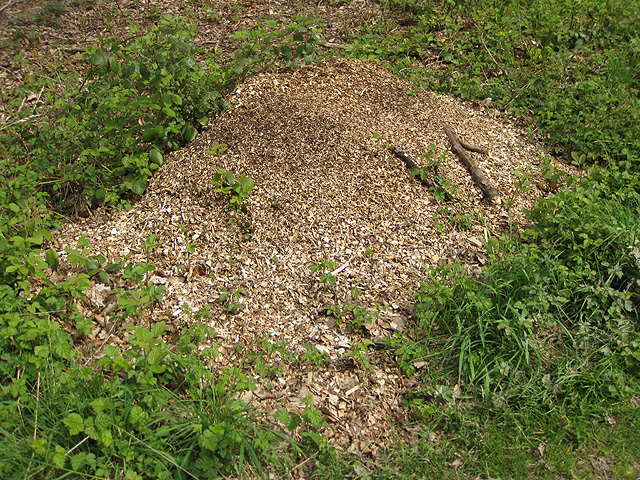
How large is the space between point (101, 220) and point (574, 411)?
338cm

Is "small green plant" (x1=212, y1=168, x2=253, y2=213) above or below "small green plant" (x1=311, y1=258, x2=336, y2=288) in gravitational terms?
above

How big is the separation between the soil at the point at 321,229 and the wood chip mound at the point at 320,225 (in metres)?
0.01

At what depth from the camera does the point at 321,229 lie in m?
3.51

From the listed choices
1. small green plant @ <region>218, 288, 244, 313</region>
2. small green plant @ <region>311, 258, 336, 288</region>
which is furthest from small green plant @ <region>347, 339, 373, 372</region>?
small green plant @ <region>218, 288, 244, 313</region>

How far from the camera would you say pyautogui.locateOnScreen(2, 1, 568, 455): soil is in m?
2.92

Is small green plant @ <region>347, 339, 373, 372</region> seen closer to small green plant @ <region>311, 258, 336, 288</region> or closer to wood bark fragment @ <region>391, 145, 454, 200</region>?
small green plant @ <region>311, 258, 336, 288</region>

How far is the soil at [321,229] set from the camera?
9.59ft

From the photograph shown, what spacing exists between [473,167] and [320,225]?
4.50ft

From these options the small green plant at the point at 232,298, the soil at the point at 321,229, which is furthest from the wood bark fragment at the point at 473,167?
the small green plant at the point at 232,298

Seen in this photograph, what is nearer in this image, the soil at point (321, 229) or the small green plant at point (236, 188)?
the soil at point (321, 229)

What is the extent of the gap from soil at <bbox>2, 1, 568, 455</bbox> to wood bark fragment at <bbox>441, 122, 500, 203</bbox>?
6 centimetres

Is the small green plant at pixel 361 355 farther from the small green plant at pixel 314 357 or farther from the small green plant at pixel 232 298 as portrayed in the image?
the small green plant at pixel 232 298

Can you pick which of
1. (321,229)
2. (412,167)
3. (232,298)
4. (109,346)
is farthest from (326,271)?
(109,346)

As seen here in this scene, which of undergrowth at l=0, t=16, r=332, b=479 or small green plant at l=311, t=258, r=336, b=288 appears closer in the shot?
undergrowth at l=0, t=16, r=332, b=479
